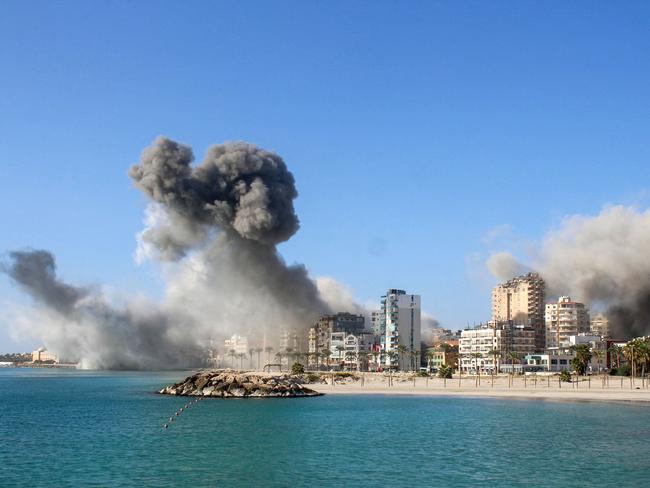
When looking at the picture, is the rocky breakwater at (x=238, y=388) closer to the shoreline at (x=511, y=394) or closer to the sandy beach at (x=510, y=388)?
the shoreline at (x=511, y=394)

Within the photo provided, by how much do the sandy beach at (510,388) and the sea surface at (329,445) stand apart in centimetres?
1509

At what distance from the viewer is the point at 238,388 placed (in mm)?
134000

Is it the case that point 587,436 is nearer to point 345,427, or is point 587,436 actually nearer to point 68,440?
point 345,427

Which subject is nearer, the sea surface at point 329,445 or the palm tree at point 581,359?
the sea surface at point 329,445

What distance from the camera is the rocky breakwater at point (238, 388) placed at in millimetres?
132000

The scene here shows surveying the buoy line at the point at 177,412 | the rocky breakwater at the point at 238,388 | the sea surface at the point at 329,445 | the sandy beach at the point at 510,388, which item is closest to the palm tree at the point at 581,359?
the sandy beach at the point at 510,388

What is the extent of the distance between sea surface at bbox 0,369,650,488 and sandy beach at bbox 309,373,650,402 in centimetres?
1509

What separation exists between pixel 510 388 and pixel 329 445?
86.0m

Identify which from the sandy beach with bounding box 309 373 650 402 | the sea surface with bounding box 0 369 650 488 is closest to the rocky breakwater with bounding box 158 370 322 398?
the sandy beach with bounding box 309 373 650 402

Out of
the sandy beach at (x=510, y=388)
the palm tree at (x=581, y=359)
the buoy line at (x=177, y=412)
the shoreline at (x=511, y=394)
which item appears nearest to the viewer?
the buoy line at (x=177, y=412)

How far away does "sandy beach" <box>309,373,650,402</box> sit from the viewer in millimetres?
127750

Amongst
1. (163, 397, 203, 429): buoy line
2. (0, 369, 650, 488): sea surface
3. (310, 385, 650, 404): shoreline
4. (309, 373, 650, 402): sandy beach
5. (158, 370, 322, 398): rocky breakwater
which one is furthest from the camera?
(158, 370, 322, 398): rocky breakwater

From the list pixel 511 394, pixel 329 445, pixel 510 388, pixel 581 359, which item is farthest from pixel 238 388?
pixel 581 359

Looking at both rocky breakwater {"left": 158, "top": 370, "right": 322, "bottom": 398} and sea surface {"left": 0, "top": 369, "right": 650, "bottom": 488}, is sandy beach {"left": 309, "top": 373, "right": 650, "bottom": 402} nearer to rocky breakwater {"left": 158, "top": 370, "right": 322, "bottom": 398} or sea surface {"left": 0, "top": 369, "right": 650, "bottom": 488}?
rocky breakwater {"left": 158, "top": 370, "right": 322, "bottom": 398}
